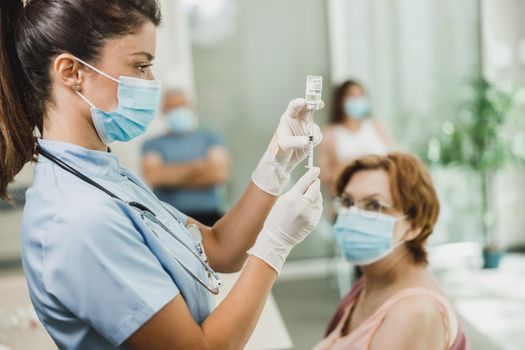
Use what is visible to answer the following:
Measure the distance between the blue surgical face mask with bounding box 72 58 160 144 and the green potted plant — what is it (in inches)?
130

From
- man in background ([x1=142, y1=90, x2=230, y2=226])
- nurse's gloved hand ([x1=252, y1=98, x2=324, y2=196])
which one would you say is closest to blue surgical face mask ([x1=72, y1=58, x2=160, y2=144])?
nurse's gloved hand ([x1=252, y1=98, x2=324, y2=196])

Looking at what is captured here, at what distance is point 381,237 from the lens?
5.46 ft

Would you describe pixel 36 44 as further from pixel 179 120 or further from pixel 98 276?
pixel 179 120

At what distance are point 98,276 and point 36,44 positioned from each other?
1.32 ft

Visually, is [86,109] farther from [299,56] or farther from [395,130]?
[395,130]

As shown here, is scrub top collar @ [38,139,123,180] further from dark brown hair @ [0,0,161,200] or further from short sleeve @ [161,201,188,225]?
short sleeve @ [161,201,188,225]

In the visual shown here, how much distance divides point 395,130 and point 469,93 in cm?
→ 62

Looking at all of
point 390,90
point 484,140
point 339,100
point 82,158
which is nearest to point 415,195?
point 82,158

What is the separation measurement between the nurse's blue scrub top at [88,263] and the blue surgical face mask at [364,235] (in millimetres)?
851

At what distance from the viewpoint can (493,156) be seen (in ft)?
13.0

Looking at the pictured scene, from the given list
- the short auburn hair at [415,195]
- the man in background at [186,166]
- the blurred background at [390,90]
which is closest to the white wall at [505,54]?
the blurred background at [390,90]

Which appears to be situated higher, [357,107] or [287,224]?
[287,224]

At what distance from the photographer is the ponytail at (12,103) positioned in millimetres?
957

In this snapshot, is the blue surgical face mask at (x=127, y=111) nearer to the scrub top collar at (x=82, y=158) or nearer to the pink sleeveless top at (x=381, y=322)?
the scrub top collar at (x=82, y=158)
